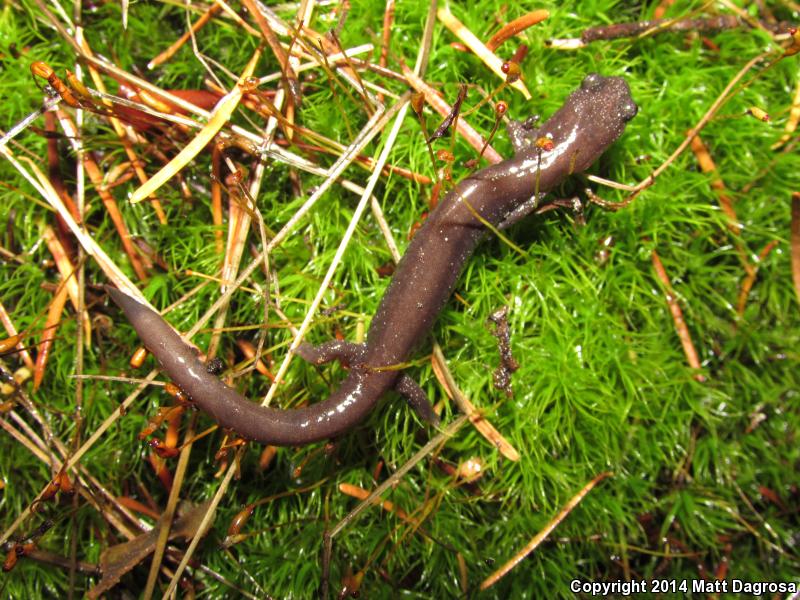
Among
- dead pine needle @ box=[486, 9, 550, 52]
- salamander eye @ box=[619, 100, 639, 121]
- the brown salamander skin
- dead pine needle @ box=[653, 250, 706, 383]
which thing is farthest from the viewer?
dead pine needle @ box=[653, 250, 706, 383]

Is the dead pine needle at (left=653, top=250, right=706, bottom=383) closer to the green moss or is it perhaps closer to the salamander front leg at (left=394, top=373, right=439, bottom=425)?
the green moss

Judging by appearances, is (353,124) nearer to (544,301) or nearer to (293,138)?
(293,138)

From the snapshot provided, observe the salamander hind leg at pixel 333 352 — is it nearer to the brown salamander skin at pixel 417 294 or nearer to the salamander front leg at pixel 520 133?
the brown salamander skin at pixel 417 294

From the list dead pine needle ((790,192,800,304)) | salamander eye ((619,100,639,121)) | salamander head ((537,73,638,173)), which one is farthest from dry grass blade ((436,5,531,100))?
dead pine needle ((790,192,800,304))

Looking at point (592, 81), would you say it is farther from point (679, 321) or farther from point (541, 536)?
point (541, 536)

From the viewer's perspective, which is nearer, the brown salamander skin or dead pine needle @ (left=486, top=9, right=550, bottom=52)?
the brown salamander skin

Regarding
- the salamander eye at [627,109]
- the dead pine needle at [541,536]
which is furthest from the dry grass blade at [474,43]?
the dead pine needle at [541,536]

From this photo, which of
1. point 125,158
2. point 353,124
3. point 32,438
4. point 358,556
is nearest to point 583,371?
point 358,556

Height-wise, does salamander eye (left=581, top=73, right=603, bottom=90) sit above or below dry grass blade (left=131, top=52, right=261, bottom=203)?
below
